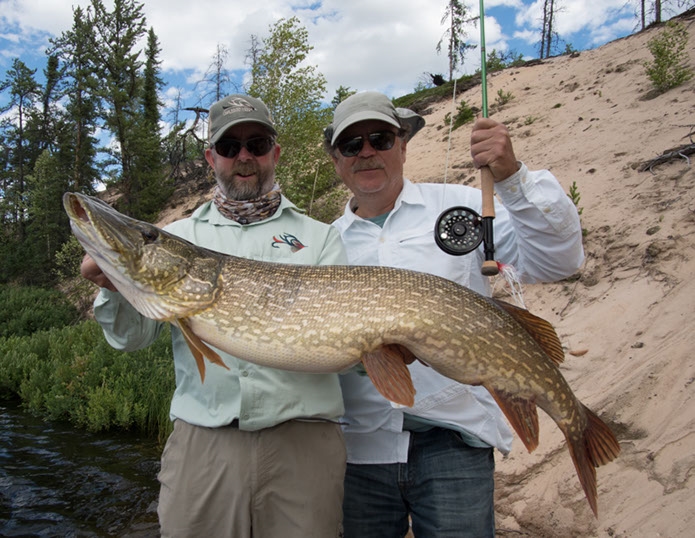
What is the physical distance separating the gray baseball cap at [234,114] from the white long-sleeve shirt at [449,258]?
740 mm

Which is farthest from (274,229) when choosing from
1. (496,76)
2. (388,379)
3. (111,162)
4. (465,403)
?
(111,162)

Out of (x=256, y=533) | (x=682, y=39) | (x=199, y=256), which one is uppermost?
(x=682, y=39)

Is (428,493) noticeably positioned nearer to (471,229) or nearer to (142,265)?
(471,229)

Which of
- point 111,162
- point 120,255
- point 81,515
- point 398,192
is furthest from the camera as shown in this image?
point 111,162

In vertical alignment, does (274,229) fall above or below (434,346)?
above

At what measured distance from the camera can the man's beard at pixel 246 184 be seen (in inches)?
94.0

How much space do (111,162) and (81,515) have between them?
21924mm

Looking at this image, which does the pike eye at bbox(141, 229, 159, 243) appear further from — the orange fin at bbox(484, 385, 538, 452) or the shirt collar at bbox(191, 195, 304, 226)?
the orange fin at bbox(484, 385, 538, 452)

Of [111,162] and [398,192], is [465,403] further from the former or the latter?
[111,162]

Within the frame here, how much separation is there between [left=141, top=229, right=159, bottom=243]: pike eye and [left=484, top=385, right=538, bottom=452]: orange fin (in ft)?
5.07

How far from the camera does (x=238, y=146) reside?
2.48 m

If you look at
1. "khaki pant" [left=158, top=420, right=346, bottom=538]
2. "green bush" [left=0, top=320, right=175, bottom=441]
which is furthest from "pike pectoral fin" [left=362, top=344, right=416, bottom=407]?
"green bush" [left=0, top=320, right=175, bottom=441]

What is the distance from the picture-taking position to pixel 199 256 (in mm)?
2064

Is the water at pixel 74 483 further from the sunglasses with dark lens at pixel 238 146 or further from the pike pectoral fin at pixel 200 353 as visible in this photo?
the sunglasses with dark lens at pixel 238 146
